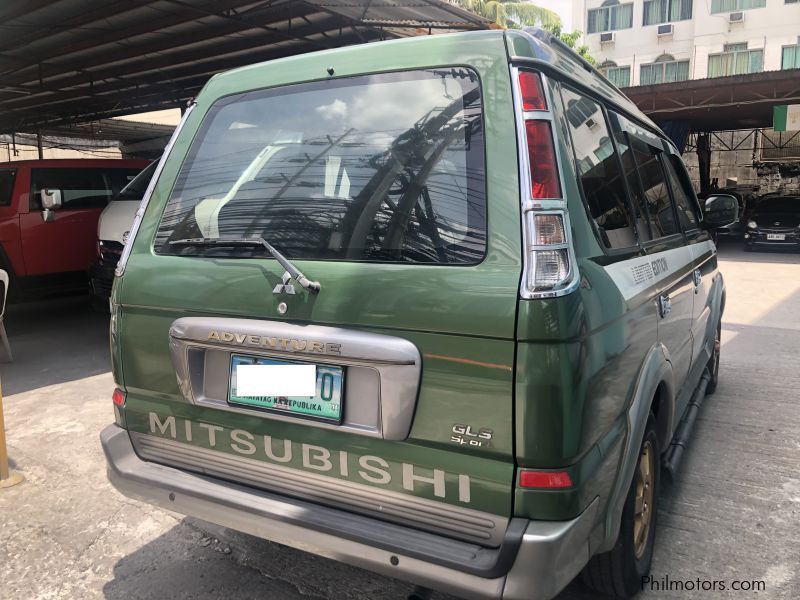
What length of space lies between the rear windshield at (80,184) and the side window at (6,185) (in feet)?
0.67

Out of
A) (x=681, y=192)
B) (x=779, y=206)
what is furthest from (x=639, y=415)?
(x=779, y=206)

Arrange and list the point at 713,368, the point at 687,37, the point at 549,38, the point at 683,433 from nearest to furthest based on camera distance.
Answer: the point at 549,38 → the point at 683,433 → the point at 713,368 → the point at 687,37

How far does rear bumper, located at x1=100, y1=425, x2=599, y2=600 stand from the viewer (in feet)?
5.35

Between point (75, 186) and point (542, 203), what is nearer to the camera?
point (542, 203)

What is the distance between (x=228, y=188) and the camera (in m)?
2.26

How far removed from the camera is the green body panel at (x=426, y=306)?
167 centimetres

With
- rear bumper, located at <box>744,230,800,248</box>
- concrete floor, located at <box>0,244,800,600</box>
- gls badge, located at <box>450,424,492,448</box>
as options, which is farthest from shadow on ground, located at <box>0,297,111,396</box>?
rear bumper, located at <box>744,230,800,248</box>

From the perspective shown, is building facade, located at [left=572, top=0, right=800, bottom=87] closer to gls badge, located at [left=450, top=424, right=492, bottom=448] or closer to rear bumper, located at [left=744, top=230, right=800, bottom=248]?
rear bumper, located at [left=744, top=230, right=800, bottom=248]

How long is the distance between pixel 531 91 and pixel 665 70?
3376cm

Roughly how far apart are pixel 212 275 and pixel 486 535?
1.20 metres

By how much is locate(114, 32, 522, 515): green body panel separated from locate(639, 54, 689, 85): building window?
105 ft

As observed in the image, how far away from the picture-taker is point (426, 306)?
1.74 m

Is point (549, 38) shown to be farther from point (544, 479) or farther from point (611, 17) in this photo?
point (611, 17)

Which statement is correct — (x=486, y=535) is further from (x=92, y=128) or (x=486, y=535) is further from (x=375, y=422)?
(x=92, y=128)
